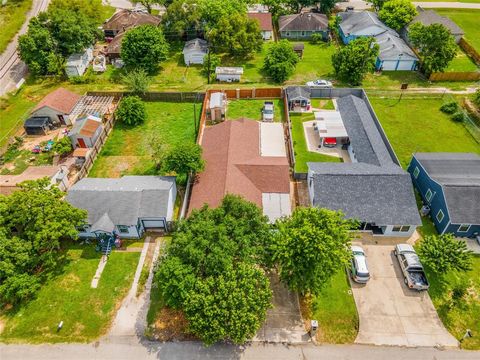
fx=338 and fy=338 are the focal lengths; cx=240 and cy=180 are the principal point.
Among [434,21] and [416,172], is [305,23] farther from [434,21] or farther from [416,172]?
[416,172]

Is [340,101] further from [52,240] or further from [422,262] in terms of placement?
[52,240]

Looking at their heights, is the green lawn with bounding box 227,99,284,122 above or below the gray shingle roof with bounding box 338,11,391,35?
below

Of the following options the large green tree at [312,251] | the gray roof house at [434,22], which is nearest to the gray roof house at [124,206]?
the large green tree at [312,251]

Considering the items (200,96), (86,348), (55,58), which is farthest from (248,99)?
(86,348)

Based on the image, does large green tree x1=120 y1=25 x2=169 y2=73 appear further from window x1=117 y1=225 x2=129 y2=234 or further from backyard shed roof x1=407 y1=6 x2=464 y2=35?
backyard shed roof x1=407 y1=6 x2=464 y2=35

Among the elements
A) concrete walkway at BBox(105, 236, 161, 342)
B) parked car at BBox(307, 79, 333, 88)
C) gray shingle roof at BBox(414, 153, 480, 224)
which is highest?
gray shingle roof at BBox(414, 153, 480, 224)

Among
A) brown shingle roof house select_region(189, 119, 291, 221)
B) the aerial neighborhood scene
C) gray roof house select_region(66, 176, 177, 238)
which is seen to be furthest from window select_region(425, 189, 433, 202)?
gray roof house select_region(66, 176, 177, 238)
